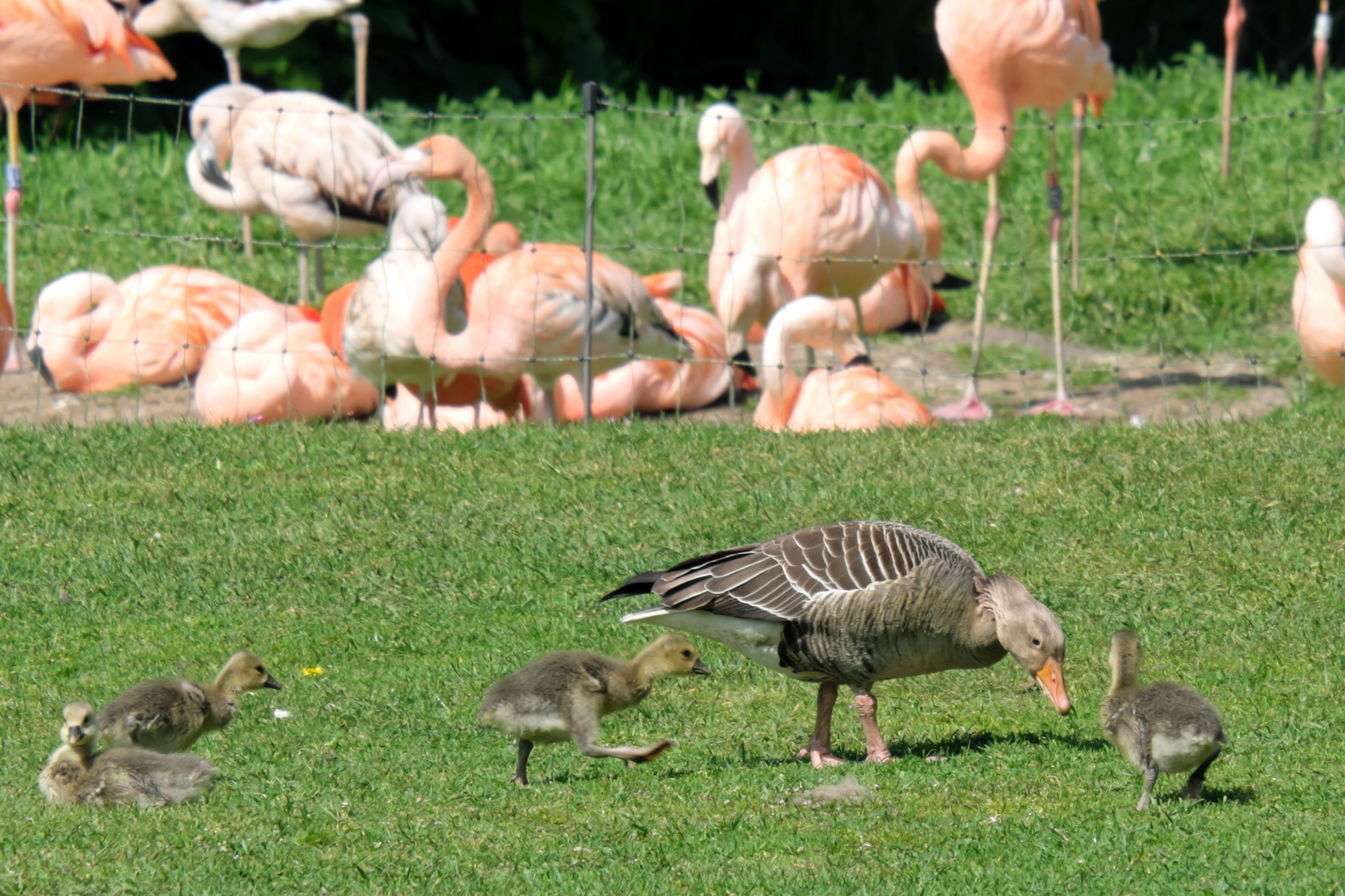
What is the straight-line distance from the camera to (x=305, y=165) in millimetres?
12008

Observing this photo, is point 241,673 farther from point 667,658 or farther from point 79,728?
point 667,658

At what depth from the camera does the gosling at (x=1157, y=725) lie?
4.54m

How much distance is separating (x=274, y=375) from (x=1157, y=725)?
6.30 meters

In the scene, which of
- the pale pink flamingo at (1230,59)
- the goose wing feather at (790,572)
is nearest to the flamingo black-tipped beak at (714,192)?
the pale pink flamingo at (1230,59)

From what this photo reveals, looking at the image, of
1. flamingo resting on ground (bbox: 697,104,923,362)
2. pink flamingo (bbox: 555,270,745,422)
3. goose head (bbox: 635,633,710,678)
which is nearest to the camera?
goose head (bbox: 635,633,710,678)

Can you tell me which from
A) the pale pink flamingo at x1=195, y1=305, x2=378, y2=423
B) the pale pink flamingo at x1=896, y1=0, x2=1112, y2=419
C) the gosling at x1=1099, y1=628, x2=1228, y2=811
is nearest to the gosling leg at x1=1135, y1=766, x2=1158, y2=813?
the gosling at x1=1099, y1=628, x2=1228, y2=811

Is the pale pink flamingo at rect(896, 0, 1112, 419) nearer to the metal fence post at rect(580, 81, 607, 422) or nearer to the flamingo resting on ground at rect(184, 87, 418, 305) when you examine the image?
the metal fence post at rect(580, 81, 607, 422)

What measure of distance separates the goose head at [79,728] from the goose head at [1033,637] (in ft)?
8.59

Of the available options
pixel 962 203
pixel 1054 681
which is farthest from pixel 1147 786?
pixel 962 203

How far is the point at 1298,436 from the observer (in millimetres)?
8273

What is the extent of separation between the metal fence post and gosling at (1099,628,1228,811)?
457cm

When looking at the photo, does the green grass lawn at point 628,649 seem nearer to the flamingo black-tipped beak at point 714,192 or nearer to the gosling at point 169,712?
the gosling at point 169,712

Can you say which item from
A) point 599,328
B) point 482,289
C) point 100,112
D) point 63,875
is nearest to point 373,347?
point 482,289

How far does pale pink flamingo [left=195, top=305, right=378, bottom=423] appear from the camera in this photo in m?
9.58
